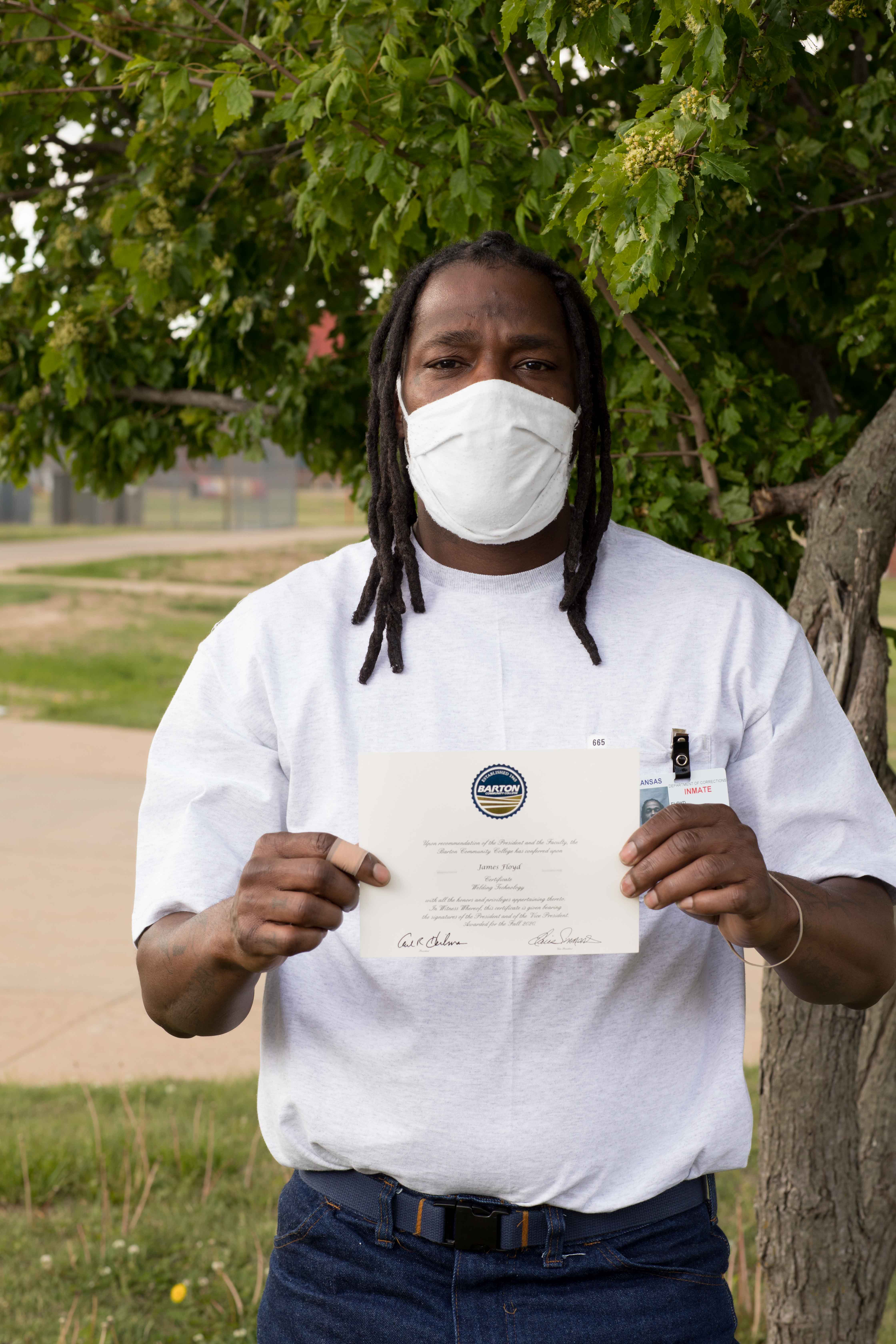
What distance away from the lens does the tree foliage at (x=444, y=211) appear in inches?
80.0

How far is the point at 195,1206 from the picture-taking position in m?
4.04

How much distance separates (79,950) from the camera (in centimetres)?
685

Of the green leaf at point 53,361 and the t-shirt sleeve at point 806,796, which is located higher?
the green leaf at point 53,361

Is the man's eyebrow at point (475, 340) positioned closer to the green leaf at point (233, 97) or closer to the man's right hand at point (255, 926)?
the man's right hand at point (255, 926)

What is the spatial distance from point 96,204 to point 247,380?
885 mm

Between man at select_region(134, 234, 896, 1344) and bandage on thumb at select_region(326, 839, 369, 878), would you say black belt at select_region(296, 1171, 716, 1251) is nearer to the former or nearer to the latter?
man at select_region(134, 234, 896, 1344)

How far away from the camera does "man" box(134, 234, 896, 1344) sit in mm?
1675

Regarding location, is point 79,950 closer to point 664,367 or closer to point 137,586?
point 664,367

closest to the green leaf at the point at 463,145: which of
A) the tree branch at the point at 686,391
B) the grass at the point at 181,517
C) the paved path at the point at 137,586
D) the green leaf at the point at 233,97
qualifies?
the tree branch at the point at 686,391

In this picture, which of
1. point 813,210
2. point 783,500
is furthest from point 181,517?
point 783,500

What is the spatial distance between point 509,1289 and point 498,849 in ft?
1.86

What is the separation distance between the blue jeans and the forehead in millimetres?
1156
